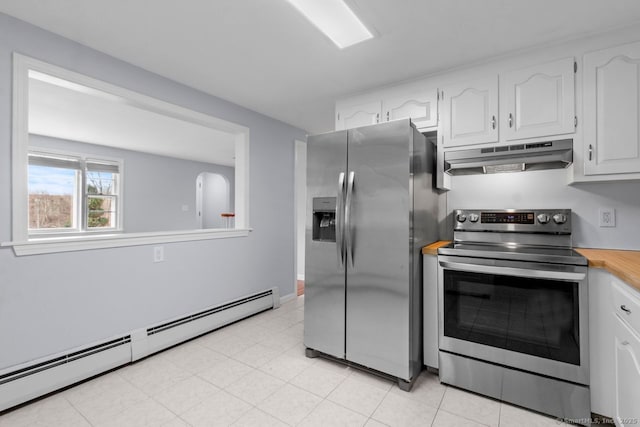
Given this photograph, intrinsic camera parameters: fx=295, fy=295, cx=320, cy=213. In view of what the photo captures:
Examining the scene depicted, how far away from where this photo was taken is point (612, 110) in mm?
1825

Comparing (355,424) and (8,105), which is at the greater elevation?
(8,105)

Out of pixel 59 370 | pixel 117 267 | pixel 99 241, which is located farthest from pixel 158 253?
pixel 59 370

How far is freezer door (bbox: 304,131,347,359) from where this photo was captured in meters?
2.23

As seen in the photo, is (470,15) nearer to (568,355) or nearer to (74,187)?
(568,355)

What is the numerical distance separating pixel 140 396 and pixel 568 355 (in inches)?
102

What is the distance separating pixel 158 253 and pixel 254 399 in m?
1.45

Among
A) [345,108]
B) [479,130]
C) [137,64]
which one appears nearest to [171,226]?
[137,64]

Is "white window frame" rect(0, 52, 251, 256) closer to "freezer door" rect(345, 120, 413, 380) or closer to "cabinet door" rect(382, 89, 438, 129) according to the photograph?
"freezer door" rect(345, 120, 413, 380)

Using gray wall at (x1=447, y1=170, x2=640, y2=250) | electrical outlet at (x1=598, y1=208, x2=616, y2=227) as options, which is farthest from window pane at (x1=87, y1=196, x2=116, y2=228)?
electrical outlet at (x1=598, y1=208, x2=616, y2=227)

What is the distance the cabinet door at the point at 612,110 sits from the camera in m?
1.78

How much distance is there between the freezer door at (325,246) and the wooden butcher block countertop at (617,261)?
69 cm

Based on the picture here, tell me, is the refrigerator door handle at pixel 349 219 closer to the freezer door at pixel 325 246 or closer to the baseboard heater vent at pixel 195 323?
the freezer door at pixel 325 246

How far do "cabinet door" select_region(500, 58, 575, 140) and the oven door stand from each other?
3.13ft

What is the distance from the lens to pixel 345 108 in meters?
2.90
